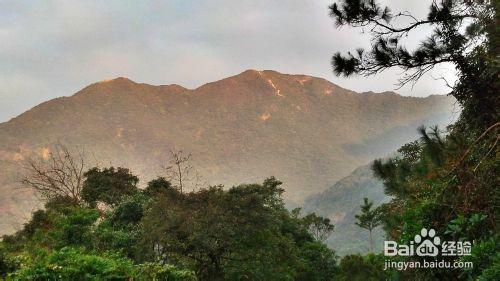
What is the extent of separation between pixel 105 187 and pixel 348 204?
129948 mm

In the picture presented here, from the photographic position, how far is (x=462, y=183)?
6023mm

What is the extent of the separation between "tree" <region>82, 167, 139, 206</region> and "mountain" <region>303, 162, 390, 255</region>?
8268 centimetres

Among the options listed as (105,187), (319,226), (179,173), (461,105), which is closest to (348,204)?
(319,226)

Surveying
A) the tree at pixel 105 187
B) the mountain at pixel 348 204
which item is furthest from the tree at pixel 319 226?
the mountain at pixel 348 204

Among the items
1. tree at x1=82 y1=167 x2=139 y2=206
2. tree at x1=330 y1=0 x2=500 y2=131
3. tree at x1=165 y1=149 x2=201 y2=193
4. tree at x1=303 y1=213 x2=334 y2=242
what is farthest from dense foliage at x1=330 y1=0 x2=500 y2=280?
tree at x1=303 y1=213 x2=334 y2=242

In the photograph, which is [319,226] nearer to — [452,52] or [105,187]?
[105,187]

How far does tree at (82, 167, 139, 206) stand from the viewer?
1283 inches

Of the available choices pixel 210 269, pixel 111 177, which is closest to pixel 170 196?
pixel 210 269

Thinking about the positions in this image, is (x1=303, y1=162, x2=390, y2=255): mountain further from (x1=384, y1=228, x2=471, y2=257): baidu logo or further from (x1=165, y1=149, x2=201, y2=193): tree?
(x1=384, y1=228, x2=471, y2=257): baidu logo

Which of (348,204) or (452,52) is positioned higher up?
(348,204)

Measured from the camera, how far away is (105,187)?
33656 mm

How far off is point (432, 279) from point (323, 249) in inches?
974

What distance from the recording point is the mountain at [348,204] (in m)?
120

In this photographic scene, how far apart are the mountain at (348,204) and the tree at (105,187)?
82.7m
